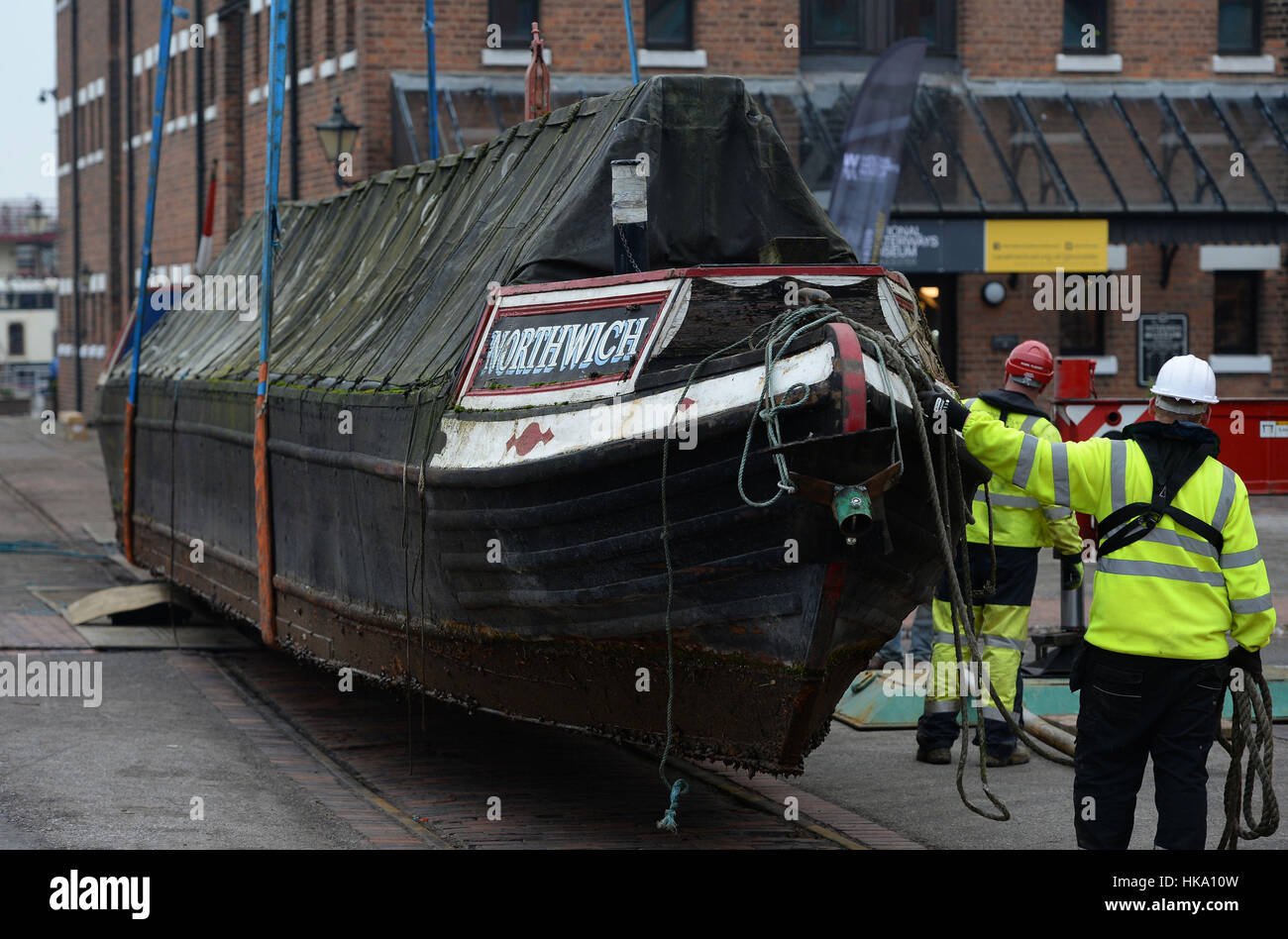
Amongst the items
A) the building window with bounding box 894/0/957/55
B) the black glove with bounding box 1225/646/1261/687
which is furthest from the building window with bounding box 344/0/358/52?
the black glove with bounding box 1225/646/1261/687

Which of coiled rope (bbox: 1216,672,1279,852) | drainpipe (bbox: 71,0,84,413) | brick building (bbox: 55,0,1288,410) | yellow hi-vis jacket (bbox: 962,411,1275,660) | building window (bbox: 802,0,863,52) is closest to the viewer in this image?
yellow hi-vis jacket (bbox: 962,411,1275,660)

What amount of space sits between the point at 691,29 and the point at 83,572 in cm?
1108

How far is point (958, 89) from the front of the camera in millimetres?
23688

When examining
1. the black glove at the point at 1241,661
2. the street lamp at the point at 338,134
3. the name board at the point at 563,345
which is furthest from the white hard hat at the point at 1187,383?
the street lamp at the point at 338,134

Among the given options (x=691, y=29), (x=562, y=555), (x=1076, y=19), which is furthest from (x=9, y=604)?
(x=1076, y=19)

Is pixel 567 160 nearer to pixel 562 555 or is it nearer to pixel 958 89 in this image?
pixel 562 555

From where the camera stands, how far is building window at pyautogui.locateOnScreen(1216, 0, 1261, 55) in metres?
25.0

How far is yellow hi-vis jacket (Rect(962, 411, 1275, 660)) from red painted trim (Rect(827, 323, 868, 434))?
0.52m

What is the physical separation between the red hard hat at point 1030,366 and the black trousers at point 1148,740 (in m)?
2.63

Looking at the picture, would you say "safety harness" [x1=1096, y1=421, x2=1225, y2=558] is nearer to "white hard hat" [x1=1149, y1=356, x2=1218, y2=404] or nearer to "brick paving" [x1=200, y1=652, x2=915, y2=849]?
"white hard hat" [x1=1149, y1=356, x2=1218, y2=404]

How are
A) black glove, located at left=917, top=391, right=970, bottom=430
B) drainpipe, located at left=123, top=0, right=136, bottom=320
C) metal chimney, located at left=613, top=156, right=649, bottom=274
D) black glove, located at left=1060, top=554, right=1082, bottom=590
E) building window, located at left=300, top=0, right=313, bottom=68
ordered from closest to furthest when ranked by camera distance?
black glove, located at left=917, top=391, right=970, bottom=430 → metal chimney, located at left=613, top=156, right=649, bottom=274 → black glove, located at left=1060, top=554, right=1082, bottom=590 → building window, located at left=300, top=0, right=313, bottom=68 → drainpipe, located at left=123, top=0, right=136, bottom=320

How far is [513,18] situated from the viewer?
23.5 meters

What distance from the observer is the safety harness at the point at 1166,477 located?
6.20 m

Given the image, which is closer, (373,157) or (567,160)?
(567,160)
